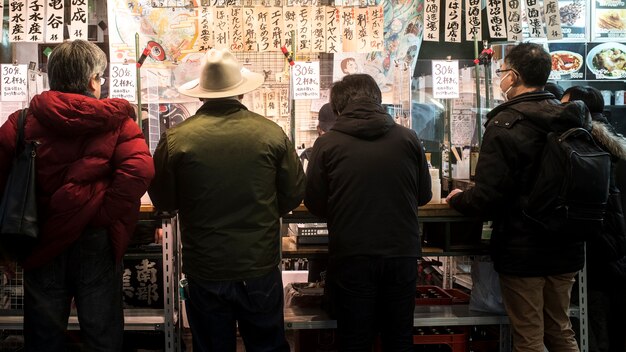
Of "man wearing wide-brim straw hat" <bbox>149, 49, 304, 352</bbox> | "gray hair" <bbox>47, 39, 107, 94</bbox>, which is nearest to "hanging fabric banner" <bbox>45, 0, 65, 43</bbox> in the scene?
"gray hair" <bbox>47, 39, 107, 94</bbox>

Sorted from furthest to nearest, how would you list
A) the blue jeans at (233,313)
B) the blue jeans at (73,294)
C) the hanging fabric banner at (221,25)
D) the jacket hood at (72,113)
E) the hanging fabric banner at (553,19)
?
the hanging fabric banner at (553,19), the hanging fabric banner at (221,25), the blue jeans at (233,313), the blue jeans at (73,294), the jacket hood at (72,113)

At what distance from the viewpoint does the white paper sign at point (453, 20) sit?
13.8 feet

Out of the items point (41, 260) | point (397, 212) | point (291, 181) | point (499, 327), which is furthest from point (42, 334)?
point (499, 327)

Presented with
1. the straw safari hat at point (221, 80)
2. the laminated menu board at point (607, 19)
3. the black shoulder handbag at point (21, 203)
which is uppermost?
the laminated menu board at point (607, 19)

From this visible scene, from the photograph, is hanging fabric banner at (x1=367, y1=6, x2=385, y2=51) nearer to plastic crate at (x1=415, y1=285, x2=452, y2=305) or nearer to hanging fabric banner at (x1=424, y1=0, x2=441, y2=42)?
hanging fabric banner at (x1=424, y1=0, x2=441, y2=42)

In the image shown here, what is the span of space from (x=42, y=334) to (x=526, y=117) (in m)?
2.34

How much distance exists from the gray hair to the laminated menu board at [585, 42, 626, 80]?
5.43 metres

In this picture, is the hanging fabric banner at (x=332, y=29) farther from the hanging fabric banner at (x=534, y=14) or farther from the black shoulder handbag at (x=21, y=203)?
the black shoulder handbag at (x=21, y=203)

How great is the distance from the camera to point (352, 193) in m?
2.83

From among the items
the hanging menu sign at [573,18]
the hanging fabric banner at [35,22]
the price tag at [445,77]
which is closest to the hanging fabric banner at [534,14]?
the price tag at [445,77]

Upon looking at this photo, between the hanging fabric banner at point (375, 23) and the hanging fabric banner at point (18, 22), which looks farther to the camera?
the hanging fabric banner at point (375, 23)

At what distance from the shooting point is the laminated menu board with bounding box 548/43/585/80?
6406 mm

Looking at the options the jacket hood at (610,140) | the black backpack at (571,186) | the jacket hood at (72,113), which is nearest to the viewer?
the jacket hood at (72,113)

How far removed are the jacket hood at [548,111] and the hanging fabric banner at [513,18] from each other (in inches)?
54.7
